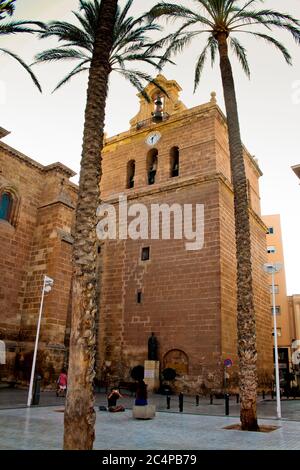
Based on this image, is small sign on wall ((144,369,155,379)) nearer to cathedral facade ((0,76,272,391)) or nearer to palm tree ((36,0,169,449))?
cathedral facade ((0,76,272,391))

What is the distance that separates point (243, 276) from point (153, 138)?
17230mm

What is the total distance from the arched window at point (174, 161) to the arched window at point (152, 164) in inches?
54.2

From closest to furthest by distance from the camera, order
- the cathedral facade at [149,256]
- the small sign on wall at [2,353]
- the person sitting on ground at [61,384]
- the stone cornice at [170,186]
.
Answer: the person sitting on ground at [61,384] < the small sign on wall at [2,353] < the cathedral facade at [149,256] < the stone cornice at [170,186]

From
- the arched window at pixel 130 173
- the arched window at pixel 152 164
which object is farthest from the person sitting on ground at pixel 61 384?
the arched window at pixel 130 173

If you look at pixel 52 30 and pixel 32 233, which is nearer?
pixel 52 30

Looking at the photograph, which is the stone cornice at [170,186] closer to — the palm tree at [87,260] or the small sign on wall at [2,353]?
the small sign on wall at [2,353]

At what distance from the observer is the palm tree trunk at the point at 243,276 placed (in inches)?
365

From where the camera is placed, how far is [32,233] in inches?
772

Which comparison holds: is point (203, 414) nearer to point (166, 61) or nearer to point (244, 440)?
point (244, 440)

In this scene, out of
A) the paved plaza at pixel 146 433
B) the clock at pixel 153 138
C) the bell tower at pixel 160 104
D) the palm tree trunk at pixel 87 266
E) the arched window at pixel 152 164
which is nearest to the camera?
the palm tree trunk at pixel 87 266

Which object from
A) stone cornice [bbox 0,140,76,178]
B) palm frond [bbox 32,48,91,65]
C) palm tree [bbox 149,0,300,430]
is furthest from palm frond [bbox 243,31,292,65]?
stone cornice [bbox 0,140,76,178]

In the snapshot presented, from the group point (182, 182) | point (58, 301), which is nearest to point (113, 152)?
point (182, 182)

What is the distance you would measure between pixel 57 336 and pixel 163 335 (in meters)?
5.80

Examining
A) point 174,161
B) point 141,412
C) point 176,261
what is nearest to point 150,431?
point 141,412
